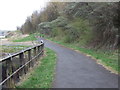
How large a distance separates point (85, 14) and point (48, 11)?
4220 cm

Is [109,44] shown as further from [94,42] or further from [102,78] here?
[102,78]

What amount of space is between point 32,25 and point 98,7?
7253cm

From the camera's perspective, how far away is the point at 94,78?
A: 8.77 meters

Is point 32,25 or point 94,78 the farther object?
point 32,25

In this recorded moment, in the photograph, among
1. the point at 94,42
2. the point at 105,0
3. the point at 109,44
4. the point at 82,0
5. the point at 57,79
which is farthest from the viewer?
the point at 94,42

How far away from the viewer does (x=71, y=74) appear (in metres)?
9.61

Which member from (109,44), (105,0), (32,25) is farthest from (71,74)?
(32,25)

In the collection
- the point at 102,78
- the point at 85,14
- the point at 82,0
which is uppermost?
the point at 82,0

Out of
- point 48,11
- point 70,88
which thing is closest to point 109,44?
point 70,88

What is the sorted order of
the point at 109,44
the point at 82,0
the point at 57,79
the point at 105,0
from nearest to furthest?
the point at 57,79
the point at 105,0
the point at 109,44
the point at 82,0

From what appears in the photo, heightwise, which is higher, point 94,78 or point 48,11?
point 48,11

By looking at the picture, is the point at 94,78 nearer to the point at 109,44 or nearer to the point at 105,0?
the point at 105,0

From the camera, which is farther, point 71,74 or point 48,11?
point 48,11

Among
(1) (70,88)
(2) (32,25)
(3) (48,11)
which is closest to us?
(1) (70,88)
